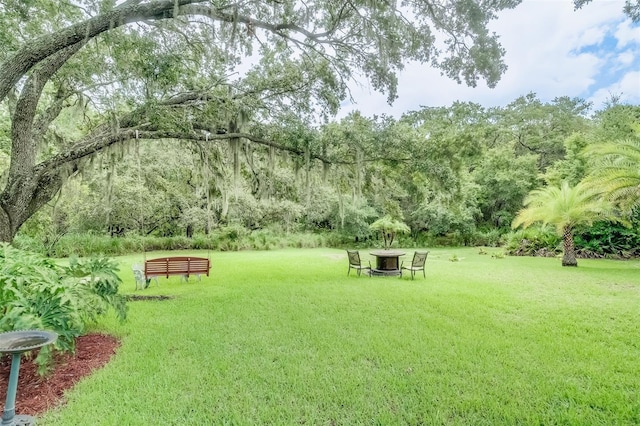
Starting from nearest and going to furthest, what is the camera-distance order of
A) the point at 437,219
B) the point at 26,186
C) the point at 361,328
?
the point at 361,328, the point at 26,186, the point at 437,219

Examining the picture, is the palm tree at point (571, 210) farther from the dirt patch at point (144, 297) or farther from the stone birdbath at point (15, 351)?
the stone birdbath at point (15, 351)

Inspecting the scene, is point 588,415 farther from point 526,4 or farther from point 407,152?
A: point 526,4

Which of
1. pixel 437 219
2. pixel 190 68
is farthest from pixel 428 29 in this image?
pixel 437 219

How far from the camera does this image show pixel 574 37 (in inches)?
409

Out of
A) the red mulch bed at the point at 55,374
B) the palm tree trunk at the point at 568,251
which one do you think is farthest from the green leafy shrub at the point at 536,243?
the red mulch bed at the point at 55,374

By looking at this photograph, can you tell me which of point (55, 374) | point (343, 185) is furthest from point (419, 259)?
point (55, 374)

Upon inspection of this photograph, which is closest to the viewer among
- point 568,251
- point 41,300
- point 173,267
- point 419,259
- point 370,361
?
point 41,300

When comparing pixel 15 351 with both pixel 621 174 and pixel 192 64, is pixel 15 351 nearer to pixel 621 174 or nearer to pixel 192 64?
pixel 192 64

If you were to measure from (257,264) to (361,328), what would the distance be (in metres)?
8.19

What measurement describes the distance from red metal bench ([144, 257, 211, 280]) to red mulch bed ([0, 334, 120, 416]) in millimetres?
3895

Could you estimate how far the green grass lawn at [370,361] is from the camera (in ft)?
9.23

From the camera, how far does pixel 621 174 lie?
9.67 meters

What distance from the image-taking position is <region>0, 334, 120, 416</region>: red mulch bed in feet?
9.66

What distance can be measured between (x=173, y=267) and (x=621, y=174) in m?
12.7
